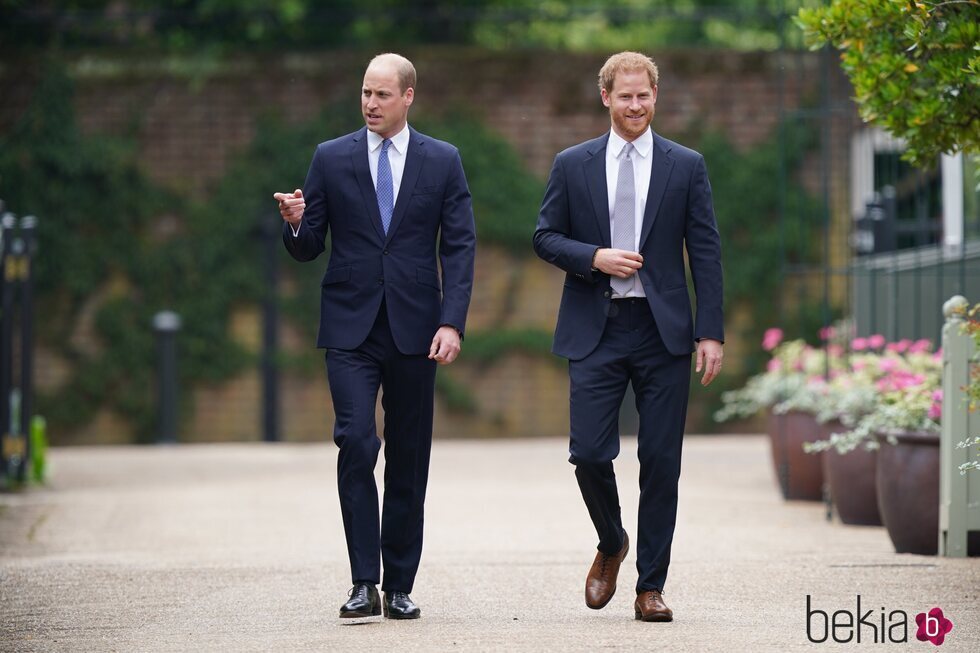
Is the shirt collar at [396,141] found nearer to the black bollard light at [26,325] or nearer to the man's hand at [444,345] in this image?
the man's hand at [444,345]

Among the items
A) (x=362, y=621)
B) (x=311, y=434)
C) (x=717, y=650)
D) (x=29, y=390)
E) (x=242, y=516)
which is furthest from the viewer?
(x=311, y=434)

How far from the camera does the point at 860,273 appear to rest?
10.4 meters

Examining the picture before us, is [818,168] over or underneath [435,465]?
over

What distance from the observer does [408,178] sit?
5309 mm

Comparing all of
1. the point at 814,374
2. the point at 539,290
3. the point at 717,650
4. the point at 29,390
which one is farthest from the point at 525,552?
the point at 539,290

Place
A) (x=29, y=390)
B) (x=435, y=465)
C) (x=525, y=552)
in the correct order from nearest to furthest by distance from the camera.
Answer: (x=525, y=552), (x=29, y=390), (x=435, y=465)

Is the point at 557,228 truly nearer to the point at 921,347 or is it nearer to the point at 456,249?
the point at 456,249

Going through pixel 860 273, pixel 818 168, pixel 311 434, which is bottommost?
pixel 311 434

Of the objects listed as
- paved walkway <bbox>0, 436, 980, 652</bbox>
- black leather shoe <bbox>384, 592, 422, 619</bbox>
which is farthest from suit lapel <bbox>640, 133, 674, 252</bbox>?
black leather shoe <bbox>384, 592, 422, 619</bbox>

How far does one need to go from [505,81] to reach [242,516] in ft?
27.4

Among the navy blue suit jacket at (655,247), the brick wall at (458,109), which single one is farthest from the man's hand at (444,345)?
the brick wall at (458,109)

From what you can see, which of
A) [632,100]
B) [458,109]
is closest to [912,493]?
[632,100]

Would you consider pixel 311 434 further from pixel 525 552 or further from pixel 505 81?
pixel 525 552

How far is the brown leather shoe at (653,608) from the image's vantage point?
199 inches
